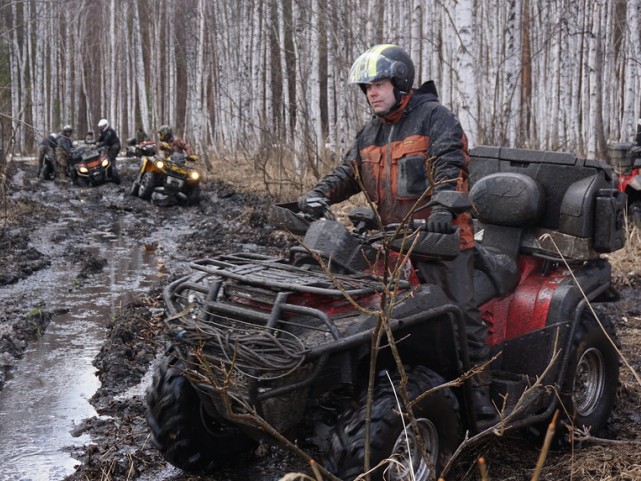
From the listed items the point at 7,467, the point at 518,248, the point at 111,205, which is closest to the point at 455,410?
the point at 518,248

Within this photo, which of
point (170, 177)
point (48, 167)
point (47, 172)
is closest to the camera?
point (170, 177)

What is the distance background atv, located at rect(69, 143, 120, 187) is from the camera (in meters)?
20.6

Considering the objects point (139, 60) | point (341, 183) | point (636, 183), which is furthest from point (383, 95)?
point (139, 60)

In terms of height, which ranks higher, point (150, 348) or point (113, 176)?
point (113, 176)

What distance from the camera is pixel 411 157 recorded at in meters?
3.90

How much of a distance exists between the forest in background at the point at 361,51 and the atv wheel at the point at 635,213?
68.4 inches

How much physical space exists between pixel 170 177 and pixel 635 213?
996 cm

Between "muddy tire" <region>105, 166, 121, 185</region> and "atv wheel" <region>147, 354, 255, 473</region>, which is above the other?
"muddy tire" <region>105, 166, 121, 185</region>

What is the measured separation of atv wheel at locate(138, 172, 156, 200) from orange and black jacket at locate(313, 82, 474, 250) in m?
13.8

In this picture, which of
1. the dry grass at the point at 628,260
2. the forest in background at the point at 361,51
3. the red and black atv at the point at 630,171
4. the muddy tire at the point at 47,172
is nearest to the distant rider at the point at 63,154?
the muddy tire at the point at 47,172

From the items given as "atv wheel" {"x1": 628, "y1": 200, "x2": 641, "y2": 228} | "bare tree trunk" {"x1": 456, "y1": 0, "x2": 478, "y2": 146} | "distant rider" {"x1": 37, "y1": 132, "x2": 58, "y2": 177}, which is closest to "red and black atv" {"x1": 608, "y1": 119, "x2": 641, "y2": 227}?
"atv wheel" {"x1": 628, "y1": 200, "x2": 641, "y2": 228}

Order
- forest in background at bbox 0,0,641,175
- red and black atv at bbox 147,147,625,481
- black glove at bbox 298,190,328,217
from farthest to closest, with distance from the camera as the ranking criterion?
forest in background at bbox 0,0,641,175 < black glove at bbox 298,190,328,217 < red and black atv at bbox 147,147,625,481

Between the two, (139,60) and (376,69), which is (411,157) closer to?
(376,69)

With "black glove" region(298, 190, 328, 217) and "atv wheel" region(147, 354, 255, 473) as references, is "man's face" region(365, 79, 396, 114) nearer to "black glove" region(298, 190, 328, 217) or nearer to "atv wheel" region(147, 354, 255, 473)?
"black glove" region(298, 190, 328, 217)
